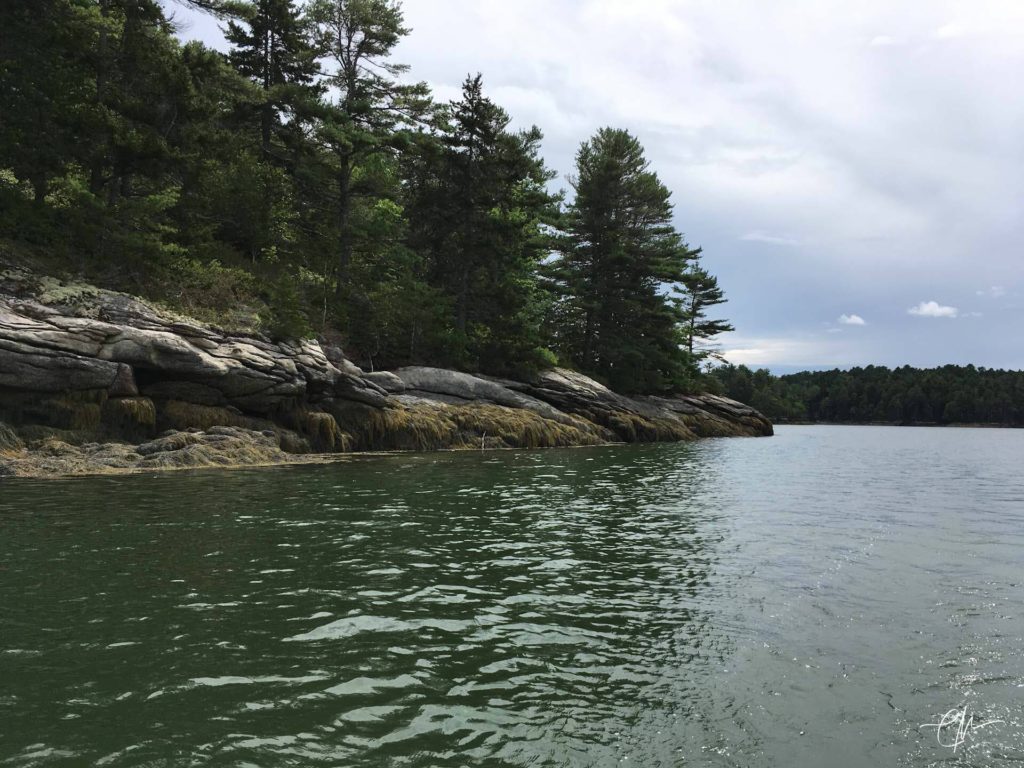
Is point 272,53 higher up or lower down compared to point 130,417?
higher up

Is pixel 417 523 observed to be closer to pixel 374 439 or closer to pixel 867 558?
pixel 867 558

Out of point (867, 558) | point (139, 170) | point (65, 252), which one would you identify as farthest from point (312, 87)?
point (867, 558)

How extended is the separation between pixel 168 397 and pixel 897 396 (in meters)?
171

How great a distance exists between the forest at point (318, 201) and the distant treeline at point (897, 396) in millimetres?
97366

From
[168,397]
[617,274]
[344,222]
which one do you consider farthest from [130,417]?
[617,274]

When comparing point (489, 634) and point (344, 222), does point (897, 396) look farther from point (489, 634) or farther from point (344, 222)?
point (489, 634)

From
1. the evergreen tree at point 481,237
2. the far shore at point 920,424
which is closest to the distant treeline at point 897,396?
the far shore at point 920,424

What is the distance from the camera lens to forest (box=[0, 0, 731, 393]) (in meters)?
22.4

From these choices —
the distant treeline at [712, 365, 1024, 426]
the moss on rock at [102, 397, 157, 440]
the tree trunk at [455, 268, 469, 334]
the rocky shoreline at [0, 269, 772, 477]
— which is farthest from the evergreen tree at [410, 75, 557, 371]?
the distant treeline at [712, 365, 1024, 426]

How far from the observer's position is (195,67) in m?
25.1

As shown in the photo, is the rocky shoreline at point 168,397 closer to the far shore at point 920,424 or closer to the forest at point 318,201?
the forest at point 318,201

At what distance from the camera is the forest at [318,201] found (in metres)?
22.4

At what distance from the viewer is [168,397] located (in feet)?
69.9

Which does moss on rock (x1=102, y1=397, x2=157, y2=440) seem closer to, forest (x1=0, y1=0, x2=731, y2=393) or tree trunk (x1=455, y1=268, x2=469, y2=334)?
forest (x1=0, y1=0, x2=731, y2=393)
